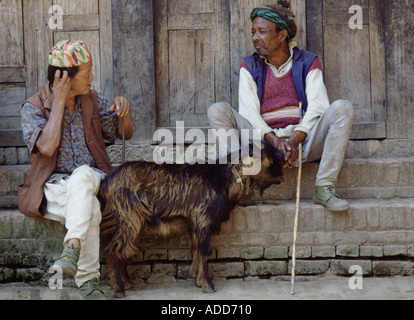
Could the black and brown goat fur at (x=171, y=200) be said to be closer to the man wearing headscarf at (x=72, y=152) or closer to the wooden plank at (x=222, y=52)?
the man wearing headscarf at (x=72, y=152)

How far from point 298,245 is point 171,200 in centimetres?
110

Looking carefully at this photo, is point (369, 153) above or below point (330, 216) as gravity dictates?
above

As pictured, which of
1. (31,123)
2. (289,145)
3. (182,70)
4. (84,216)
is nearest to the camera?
(84,216)

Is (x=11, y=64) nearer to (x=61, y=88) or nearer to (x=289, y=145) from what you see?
(x=61, y=88)

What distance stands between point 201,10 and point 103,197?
2.34m

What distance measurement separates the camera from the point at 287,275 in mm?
4180

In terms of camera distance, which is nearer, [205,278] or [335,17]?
[205,278]

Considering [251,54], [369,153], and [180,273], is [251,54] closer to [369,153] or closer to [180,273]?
[369,153]

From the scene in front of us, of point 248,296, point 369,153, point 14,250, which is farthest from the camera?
point 369,153

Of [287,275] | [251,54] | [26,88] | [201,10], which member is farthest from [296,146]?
[26,88]

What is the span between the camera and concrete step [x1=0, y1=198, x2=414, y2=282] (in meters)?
4.15

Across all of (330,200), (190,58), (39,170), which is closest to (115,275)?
(39,170)

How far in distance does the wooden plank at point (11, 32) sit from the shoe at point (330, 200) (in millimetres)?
3139

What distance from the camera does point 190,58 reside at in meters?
5.24
